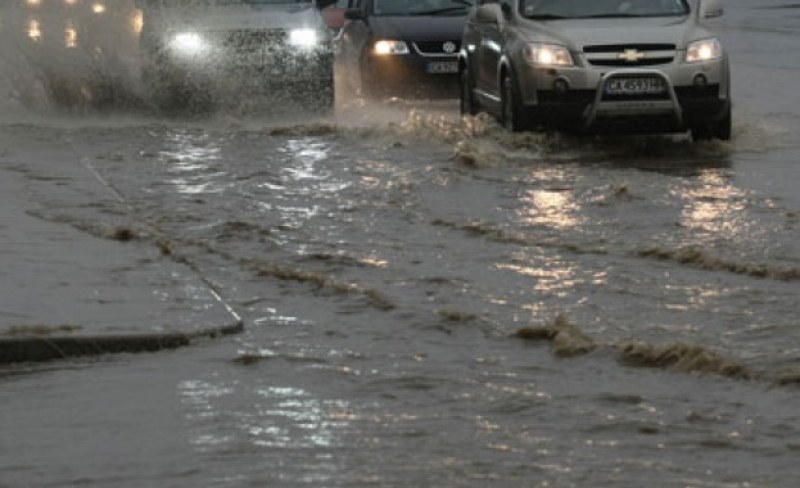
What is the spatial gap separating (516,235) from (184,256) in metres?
1.89

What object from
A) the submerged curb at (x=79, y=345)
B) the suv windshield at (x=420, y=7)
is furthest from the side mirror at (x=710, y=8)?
the submerged curb at (x=79, y=345)

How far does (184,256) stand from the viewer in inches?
417

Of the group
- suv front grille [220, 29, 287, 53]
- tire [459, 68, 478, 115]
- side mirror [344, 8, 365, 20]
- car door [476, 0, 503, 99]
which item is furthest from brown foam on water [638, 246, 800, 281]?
side mirror [344, 8, 365, 20]

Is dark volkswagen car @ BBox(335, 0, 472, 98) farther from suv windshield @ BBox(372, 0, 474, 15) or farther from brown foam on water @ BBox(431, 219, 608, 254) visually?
brown foam on water @ BBox(431, 219, 608, 254)

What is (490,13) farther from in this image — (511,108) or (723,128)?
(723,128)

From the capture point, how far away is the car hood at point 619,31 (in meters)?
15.9

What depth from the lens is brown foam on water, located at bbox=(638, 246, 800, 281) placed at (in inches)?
380

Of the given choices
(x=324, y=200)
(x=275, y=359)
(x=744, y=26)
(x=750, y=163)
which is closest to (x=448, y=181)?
(x=324, y=200)

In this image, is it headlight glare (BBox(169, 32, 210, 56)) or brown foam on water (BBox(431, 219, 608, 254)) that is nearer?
brown foam on water (BBox(431, 219, 608, 254))

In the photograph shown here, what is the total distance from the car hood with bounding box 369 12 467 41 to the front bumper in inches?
228

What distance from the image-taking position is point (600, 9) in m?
16.7

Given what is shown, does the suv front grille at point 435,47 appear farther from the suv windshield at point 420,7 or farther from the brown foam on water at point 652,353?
the brown foam on water at point 652,353

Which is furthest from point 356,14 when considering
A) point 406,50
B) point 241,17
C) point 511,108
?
point 511,108

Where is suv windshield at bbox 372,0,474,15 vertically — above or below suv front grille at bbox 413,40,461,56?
above
